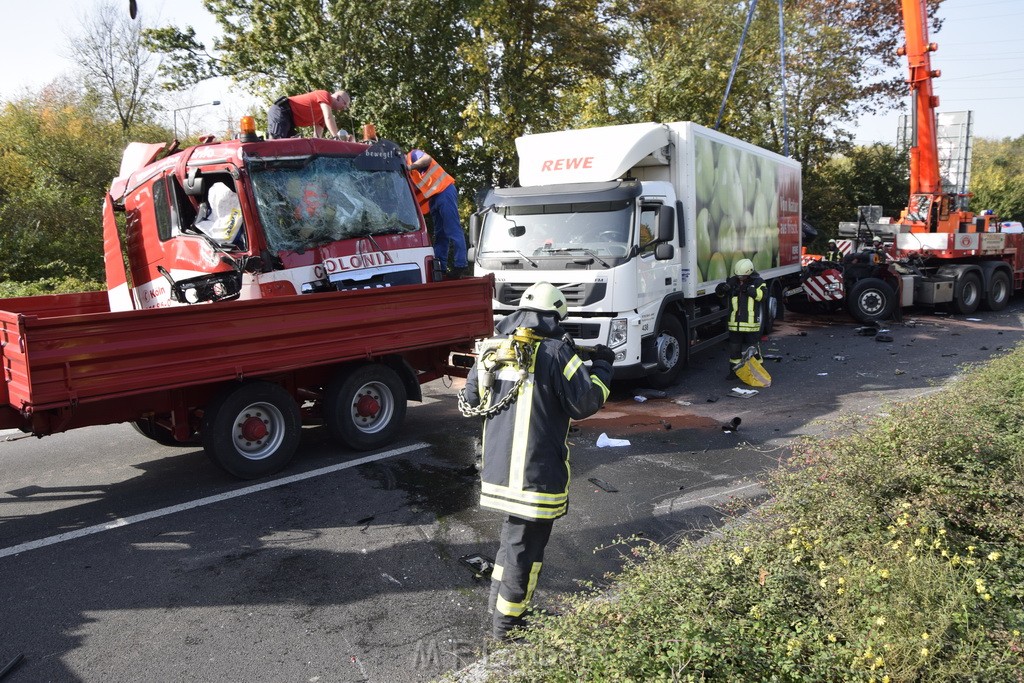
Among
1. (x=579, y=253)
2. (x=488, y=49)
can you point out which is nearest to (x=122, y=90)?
(x=488, y=49)

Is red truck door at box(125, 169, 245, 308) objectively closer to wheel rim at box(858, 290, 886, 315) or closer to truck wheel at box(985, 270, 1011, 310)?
wheel rim at box(858, 290, 886, 315)

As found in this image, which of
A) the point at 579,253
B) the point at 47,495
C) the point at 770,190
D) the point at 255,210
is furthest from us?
the point at 770,190

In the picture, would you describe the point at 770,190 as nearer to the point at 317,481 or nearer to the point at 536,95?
the point at 536,95

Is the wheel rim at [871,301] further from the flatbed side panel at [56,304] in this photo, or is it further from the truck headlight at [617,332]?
the flatbed side panel at [56,304]

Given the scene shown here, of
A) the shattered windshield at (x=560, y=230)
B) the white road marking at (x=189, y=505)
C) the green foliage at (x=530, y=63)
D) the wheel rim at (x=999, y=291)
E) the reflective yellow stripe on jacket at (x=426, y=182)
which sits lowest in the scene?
the white road marking at (x=189, y=505)

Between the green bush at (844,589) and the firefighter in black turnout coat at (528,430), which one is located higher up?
the firefighter in black turnout coat at (528,430)

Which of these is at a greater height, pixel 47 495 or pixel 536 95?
pixel 536 95

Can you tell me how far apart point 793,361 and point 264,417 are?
7858mm

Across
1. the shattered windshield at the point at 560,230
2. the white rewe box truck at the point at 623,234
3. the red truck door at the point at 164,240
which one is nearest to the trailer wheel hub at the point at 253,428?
the red truck door at the point at 164,240

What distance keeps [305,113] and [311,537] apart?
4.53 m

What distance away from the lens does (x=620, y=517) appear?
5.28m

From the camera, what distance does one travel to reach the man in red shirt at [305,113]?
7430mm

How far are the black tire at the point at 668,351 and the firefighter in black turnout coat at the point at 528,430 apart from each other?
5.44 meters

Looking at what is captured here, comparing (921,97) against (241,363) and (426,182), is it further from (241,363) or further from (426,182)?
(241,363)
